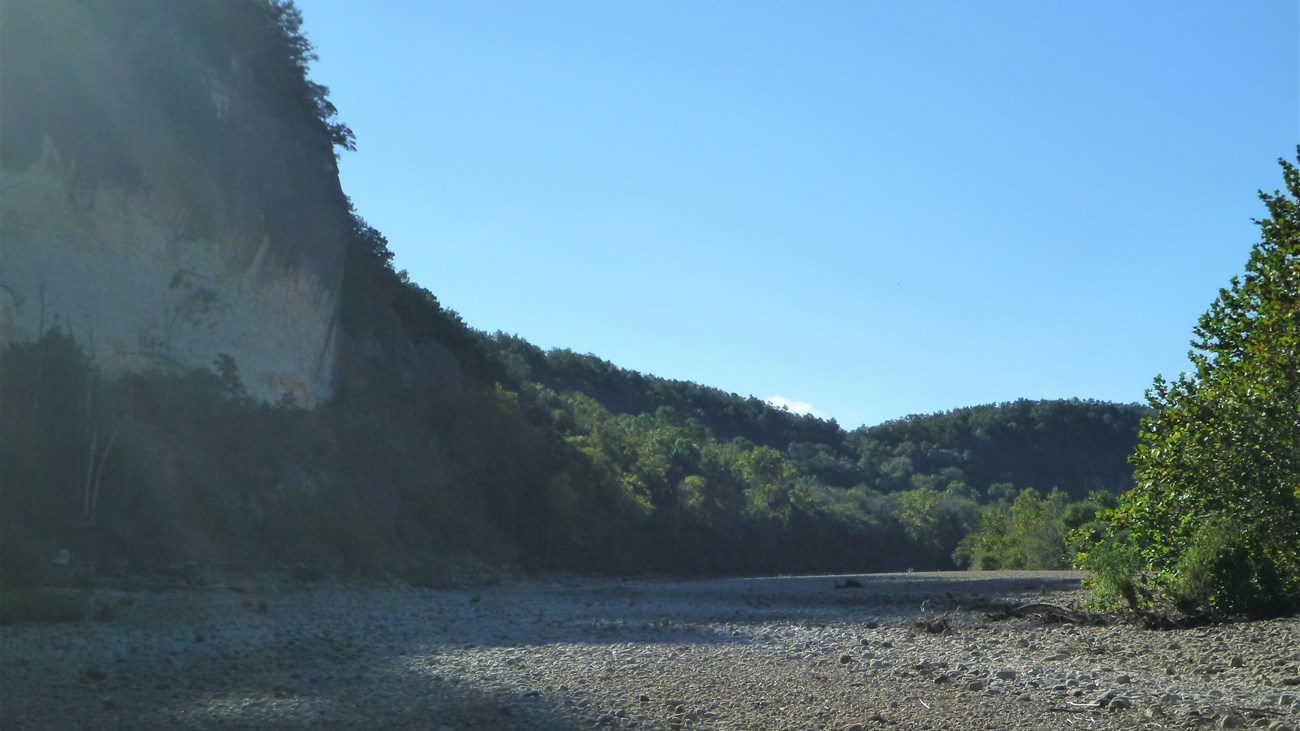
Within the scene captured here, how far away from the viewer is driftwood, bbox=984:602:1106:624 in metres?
12.9

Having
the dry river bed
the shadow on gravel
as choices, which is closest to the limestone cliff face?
the dry river bed

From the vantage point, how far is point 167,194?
20547 millimetres

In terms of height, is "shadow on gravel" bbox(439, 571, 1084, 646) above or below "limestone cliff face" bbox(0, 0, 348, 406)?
below

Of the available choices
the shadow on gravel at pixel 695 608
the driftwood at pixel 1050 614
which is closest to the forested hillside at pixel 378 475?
the shadow on gravel at pixel 695 608

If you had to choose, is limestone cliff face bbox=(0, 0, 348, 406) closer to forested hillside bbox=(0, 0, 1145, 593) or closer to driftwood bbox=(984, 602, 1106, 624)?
forested hillside bbox=(0, 0, 1145, 593)

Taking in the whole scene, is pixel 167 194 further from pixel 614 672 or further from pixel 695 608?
pixel 614 672

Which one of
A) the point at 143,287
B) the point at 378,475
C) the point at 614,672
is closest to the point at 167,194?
the point at 143,287

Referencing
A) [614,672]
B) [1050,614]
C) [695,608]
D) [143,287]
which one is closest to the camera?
[614,672]

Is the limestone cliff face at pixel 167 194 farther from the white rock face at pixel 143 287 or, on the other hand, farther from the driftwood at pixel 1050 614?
the driftwood at pixel 1050 614

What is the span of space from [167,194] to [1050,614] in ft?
57.4

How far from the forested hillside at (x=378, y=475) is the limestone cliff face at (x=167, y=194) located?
0.28 meters

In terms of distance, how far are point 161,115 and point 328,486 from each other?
8634 millimetres

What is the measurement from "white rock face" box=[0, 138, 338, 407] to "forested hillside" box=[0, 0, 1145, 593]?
1.41 ft

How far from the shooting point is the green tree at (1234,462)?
385 inches
